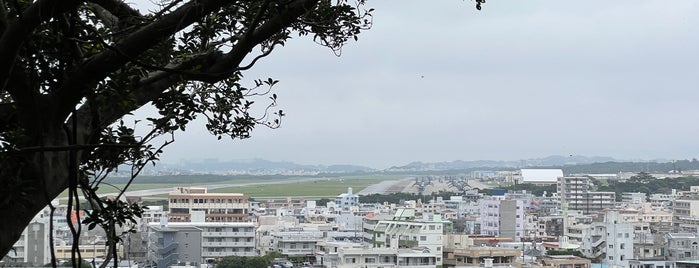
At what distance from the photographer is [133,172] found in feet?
6.60

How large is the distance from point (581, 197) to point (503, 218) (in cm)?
1398

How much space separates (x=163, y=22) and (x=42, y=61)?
0.27 m

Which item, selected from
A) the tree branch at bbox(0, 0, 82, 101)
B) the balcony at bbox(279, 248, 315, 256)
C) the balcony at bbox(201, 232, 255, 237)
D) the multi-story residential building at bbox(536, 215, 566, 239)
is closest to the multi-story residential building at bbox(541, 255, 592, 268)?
the balcony at bbox(279, 248, 315, 256)

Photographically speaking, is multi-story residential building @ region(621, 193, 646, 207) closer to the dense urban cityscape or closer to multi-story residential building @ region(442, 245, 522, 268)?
the dense urban cityscape

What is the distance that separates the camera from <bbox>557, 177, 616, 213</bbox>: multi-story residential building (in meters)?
45.0

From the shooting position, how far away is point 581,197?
45.7 m

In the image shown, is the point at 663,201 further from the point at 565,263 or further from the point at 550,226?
the point at 565,263

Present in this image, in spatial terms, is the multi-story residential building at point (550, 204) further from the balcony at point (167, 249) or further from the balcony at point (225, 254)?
the balcony at point (167, 249)

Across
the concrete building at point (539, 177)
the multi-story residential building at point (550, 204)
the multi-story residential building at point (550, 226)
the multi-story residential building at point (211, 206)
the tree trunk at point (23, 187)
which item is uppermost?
the tree trunk at point (23, 187)

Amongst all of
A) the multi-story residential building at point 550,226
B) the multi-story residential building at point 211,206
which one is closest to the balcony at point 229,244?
the multi-story residential building at point 211,206

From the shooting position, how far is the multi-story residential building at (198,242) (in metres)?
19.2

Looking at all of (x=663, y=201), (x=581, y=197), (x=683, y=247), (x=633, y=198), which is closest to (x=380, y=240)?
(x=683, y=247)

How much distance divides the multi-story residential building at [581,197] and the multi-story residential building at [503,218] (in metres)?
11.4

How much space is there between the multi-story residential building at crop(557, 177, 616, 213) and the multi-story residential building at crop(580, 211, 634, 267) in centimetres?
2087
